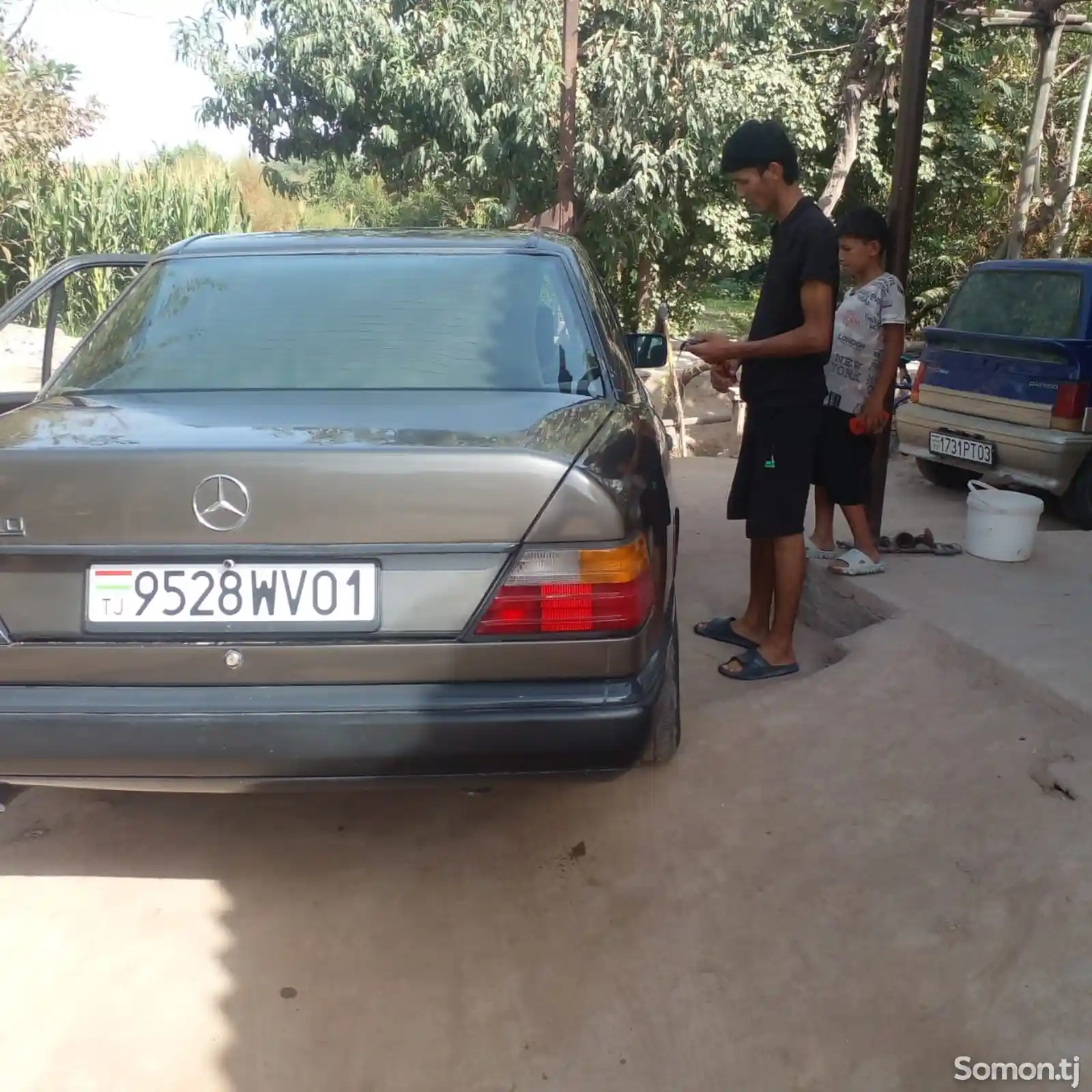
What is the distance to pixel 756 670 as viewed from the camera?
12.7ft

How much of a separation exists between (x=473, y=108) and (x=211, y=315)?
41.0 ft

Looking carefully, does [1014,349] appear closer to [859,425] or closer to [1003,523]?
[1003,523]

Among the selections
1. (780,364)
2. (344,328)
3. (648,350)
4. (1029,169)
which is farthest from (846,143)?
(344,328)

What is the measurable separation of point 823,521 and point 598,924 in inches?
119

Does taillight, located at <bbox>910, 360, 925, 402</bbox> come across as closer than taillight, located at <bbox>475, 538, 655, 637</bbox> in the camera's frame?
No

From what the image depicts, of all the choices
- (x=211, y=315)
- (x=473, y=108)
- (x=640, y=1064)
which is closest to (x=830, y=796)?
(x=640, y=1064)

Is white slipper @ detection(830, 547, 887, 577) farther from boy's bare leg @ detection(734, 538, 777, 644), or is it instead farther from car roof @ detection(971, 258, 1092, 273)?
car roof @ detection(971, 258, 1092, 273)

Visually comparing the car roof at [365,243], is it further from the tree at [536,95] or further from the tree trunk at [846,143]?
the tree at [536,95]

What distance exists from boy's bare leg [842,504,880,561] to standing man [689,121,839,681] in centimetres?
102

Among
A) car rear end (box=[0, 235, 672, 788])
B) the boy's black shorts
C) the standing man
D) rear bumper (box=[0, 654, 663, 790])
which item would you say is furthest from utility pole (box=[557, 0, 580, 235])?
rear bumper (box=[0, 654, 663, 790])

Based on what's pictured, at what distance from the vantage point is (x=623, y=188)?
13.9 meters

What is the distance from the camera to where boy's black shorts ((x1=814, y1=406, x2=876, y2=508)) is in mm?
4598

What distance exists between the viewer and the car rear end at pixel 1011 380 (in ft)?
21.8

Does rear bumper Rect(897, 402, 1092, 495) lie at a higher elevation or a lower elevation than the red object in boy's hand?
lower
